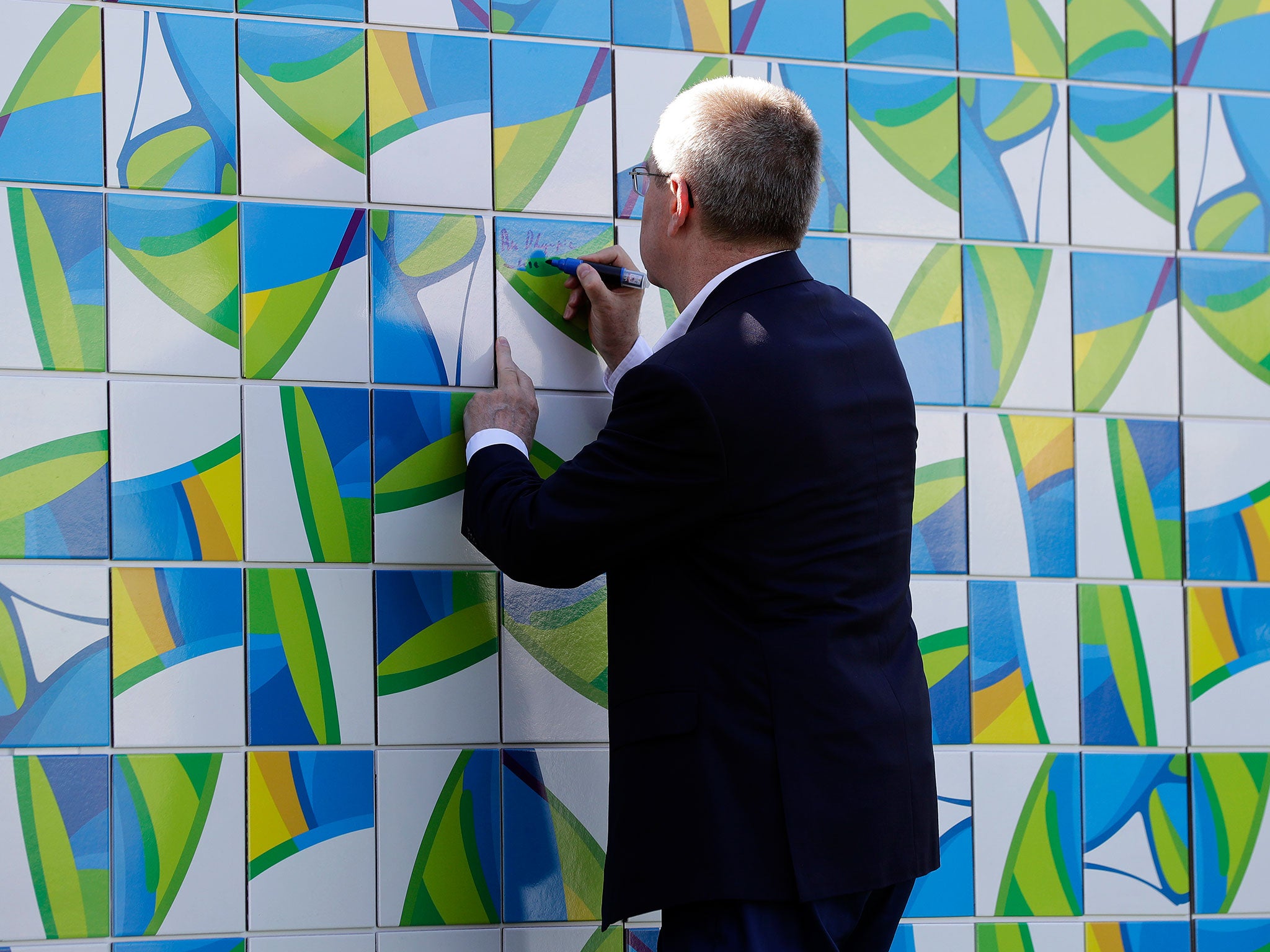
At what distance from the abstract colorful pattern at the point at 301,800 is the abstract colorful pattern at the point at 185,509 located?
0.28m

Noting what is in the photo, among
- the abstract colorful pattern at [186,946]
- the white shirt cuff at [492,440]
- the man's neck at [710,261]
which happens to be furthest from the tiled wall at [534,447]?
the man's neck at [710,261]

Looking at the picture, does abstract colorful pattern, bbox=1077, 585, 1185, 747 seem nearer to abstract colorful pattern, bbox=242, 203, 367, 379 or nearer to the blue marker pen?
the blue marker pen

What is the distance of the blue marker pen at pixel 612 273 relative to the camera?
1710mm

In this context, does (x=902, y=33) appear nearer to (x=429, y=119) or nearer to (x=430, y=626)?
(x=429, y=119)

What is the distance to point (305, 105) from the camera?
1.70 m

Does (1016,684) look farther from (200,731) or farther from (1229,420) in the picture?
(200,731)

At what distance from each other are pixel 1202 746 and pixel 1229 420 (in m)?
0.52

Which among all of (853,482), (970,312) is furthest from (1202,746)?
(853,482)

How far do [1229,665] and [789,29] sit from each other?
1198 millimetres

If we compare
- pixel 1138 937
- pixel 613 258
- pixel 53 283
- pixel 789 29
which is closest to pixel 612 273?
pixel 613 258

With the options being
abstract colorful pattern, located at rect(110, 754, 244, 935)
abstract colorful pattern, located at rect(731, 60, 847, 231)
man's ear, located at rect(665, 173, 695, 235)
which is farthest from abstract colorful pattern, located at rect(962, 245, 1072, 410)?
abstract colorful pattern, located at rect(110, 754, 244, 935)

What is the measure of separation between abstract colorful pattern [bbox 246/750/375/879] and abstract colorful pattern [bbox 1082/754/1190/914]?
107cm

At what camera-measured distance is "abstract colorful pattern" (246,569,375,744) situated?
164 cm

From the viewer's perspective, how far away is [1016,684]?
1854 millimetres
